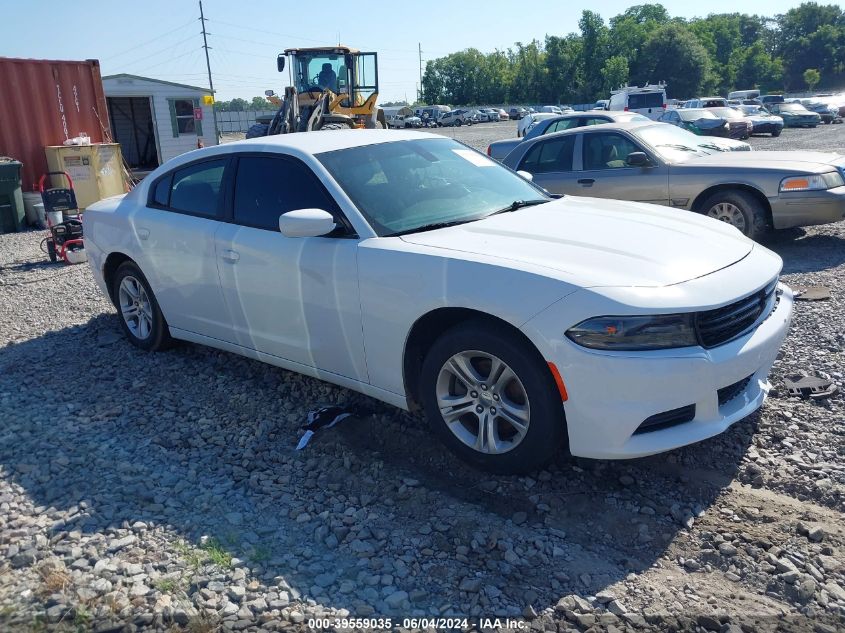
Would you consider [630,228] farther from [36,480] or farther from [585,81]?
[585,81]

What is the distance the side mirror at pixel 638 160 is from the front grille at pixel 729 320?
16.6 ft

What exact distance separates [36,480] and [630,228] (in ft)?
11.3

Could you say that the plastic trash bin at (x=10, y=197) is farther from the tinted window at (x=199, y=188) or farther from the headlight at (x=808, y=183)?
the headlight at (x=808, y=183)

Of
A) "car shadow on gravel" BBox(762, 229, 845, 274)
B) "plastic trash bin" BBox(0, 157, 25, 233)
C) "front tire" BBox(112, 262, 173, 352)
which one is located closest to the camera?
"front tire" BBox(112, 262, 173, 352)

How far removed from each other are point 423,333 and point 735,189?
5.63m

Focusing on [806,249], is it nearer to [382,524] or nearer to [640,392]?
[640,392]

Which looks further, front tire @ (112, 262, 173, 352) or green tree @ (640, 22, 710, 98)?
green tree @ (640, 22, 710, 98)

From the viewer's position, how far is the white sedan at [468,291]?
123 inches

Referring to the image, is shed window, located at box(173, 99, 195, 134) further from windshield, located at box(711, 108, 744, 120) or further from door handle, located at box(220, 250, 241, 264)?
windshield, located at box(711, 108, 744, 120)

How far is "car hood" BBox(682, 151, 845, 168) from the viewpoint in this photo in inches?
308

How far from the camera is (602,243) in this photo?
3.62 m

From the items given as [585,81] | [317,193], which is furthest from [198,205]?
[585,81]

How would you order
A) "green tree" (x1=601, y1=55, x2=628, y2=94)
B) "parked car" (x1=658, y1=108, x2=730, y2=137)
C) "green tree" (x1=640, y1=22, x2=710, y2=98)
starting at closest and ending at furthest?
"parked car" (x1=658, y1=108, x2=730, y2=137) < "green tree" (x1=601, y1=55, x2=628, y2=94) < "green tree" (x1=640, y1=22, x2=710, y2=98)

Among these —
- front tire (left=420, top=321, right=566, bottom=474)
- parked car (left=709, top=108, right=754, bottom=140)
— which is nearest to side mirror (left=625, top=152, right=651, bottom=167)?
front tire (left=420, top=321, right=566, bottom=474)
